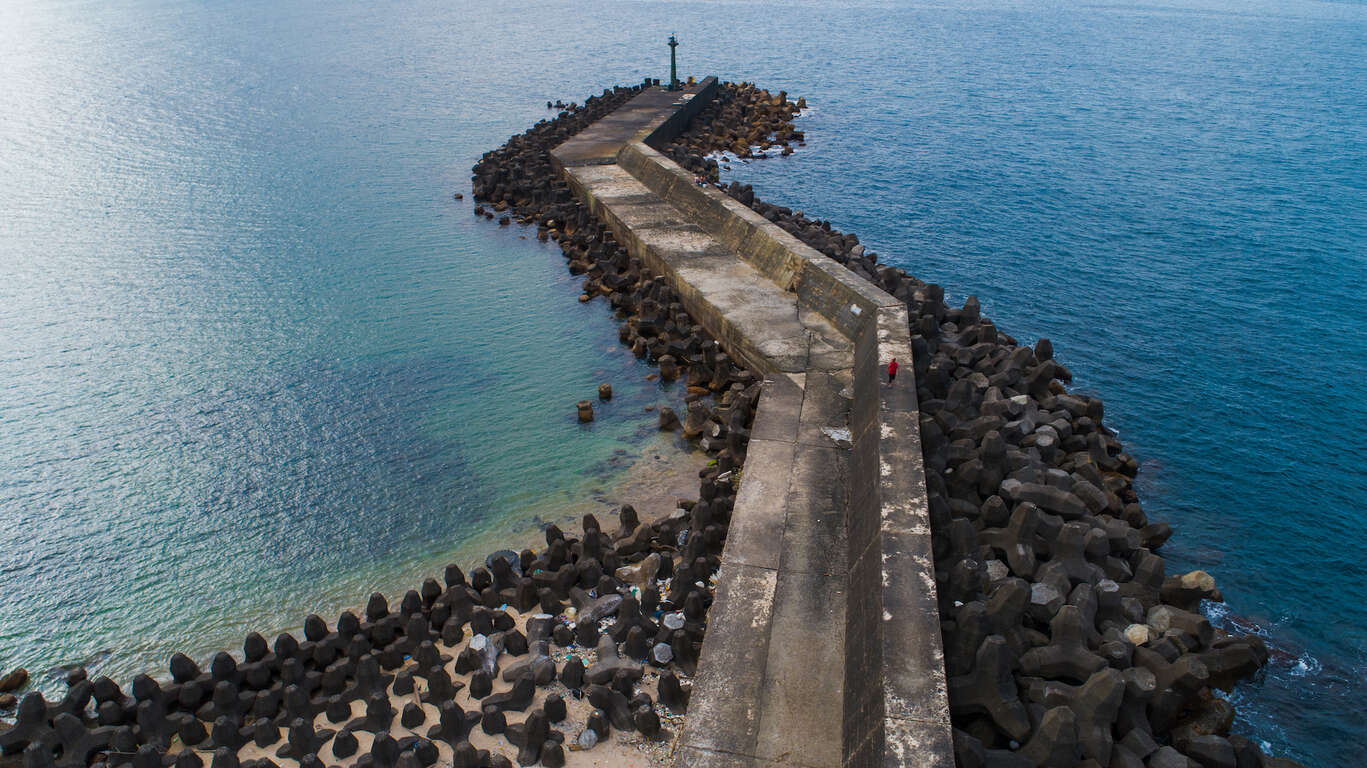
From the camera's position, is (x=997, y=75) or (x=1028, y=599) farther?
(x=997, y=75)

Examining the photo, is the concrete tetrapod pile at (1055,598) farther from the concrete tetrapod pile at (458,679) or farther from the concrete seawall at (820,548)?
the concrete tetrapod pile at (458,679)

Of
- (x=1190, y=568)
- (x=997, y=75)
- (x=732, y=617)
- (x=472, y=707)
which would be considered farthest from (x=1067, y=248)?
(x=997, y=75)

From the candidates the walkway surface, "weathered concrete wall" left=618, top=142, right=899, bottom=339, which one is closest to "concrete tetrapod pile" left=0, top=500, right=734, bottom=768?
the walkway surface

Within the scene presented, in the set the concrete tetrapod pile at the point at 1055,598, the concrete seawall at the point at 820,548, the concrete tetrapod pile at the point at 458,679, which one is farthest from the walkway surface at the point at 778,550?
the concrete tetrapod pile at the point at 1055,598

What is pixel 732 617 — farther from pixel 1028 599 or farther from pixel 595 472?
pixel 595 472

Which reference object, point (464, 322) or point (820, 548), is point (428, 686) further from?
point (464, 322)

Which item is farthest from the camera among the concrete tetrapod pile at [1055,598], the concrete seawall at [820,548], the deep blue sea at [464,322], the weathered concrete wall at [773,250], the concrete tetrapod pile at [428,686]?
the weathered concrete wall at [773,250]

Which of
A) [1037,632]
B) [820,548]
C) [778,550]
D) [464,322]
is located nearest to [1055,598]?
[1037,632]
